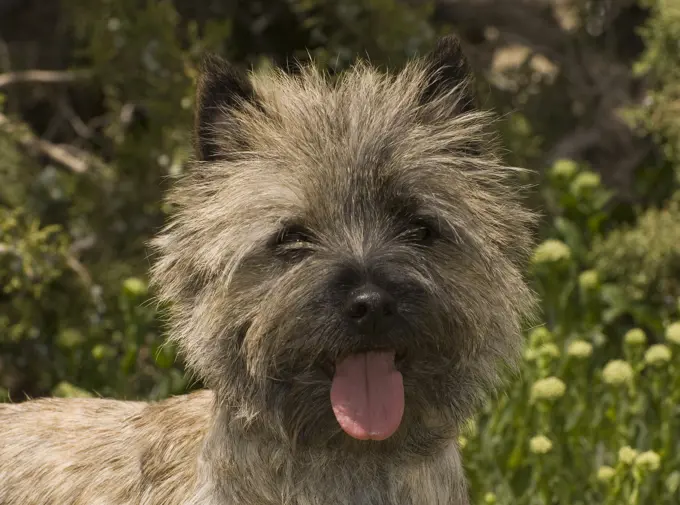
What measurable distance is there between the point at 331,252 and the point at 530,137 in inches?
147

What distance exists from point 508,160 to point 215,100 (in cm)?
308

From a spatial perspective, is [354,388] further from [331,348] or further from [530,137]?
[530,137]

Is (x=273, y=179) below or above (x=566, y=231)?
above

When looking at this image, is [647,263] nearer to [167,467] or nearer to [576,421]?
[576,421]

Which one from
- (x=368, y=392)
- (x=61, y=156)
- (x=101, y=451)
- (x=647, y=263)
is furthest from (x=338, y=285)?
(x=61, y=156)

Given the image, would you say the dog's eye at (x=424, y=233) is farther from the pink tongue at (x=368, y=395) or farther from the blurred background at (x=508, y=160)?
the blurred background at (x=508, y=160)

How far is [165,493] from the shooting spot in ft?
11.3

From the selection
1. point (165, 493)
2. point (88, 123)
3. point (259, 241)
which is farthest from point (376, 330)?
point (88, 123)

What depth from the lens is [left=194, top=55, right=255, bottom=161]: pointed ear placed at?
3.43m

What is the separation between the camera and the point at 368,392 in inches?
125

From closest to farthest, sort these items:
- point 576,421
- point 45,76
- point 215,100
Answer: point 215,100 < point 576,421 < point 45,76

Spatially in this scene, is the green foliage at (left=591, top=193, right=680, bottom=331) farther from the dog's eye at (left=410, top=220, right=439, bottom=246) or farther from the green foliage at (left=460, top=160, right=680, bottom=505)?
the dog's eye at (left=410, top=220, right=439, bottom=246)

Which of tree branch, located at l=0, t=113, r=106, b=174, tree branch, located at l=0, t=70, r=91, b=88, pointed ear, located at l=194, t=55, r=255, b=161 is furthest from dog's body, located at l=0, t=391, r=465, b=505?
tree branch, located at l=0, t=70, r=91, b=88

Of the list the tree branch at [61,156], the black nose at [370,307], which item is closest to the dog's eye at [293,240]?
the black nose at [370,307]
